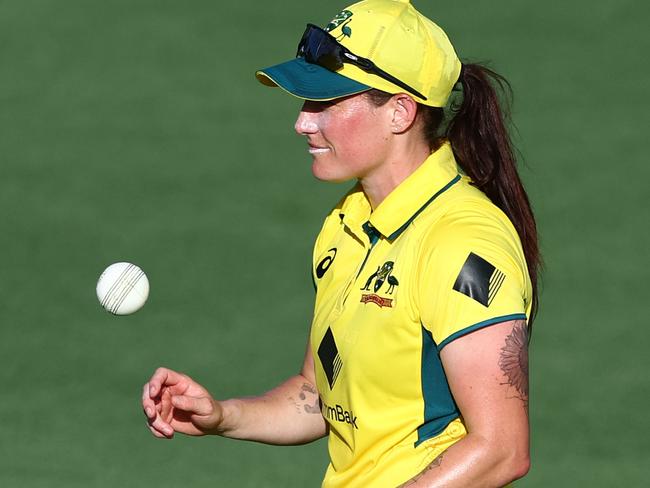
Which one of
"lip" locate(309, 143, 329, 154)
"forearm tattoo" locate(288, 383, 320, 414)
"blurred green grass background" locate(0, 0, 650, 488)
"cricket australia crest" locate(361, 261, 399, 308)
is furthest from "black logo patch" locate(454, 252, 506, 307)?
"blurred green grass background" locate(0, 0, 650, 488)

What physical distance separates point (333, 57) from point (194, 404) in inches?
44.5

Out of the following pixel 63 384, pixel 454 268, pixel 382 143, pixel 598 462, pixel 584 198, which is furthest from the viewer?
pixel 584 198

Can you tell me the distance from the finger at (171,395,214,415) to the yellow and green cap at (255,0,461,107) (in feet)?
3.22

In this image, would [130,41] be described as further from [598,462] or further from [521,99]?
[598,462]

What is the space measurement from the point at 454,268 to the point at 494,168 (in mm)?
616

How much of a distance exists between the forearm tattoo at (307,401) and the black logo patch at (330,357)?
46 centimetres

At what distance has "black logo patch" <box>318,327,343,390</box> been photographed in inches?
165

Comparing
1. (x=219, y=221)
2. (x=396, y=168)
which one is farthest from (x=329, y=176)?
(x=219, y=221)

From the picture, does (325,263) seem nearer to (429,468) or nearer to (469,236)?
(469,236)

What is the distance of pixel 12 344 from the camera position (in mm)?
8141

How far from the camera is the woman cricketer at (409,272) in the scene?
3783 millimetres

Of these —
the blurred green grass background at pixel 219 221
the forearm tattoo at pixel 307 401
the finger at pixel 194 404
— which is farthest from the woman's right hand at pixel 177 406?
the blurred green grass background at pixel 219 221

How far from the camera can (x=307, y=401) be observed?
4.76 meters

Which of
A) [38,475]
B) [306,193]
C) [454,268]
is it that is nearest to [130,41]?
[306,193]
